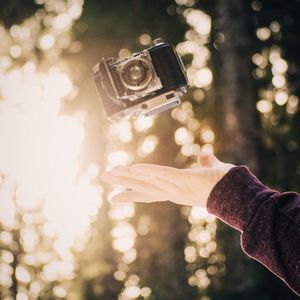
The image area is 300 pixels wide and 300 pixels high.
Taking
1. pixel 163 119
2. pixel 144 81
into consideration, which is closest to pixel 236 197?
pixel 144 81

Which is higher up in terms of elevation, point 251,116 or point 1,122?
point 1,122

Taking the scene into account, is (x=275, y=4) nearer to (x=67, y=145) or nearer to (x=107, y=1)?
(x=107, y=1)

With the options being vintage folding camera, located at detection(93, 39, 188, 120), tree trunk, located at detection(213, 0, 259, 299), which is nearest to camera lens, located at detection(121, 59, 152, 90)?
vintage folding camera, located at detection(93, 39, 188, 120)

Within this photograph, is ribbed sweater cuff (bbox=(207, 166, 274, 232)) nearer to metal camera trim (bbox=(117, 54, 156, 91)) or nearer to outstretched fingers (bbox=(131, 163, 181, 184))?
outstretched fingers (bbox=(131, 163, 181, 184))

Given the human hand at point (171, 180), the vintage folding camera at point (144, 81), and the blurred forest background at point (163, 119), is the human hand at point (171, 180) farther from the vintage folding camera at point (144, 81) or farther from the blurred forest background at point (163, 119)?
the blurred forest background at point (163, 119)

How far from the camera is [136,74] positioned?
8.07 feet

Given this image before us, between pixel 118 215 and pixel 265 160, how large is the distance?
553 cm

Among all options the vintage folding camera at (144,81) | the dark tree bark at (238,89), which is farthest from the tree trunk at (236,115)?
the vintage folding camera at (144,81)

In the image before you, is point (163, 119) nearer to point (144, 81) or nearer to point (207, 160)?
point (144, 81)

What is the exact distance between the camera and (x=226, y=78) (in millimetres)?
6652

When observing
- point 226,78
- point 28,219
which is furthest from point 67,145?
point 28,219

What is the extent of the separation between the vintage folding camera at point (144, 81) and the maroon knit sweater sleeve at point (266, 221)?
4.25 feet

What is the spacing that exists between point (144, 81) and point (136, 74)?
0.24 ft

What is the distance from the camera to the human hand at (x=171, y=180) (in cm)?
146
